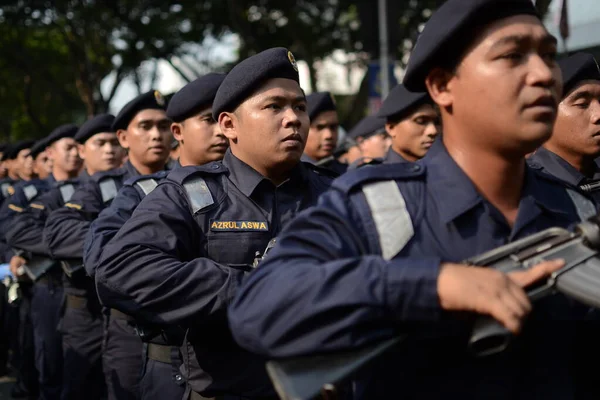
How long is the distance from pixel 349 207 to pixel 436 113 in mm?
4208

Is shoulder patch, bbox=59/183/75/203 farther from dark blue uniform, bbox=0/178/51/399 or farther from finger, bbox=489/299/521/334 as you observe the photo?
finger, bbox=489/299/521/334

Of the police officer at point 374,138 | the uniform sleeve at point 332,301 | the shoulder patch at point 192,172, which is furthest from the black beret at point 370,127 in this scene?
the uniform sleeve at point 332,301

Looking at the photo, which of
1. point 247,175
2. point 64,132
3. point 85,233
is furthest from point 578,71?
point 64,132

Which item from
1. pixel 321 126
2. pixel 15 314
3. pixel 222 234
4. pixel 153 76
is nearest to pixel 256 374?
pixel 222 234

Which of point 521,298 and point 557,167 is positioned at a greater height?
point 521,298

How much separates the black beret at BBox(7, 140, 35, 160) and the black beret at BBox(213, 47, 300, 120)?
10.3m

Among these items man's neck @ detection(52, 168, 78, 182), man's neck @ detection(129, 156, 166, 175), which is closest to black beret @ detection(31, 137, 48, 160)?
man's neck @ detection(52, 168, 78, 182)

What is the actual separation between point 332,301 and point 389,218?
308 millimetres

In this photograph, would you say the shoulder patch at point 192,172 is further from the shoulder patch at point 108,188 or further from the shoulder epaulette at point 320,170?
the shoulder patch at point 108,188

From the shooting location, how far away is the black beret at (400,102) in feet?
19.2

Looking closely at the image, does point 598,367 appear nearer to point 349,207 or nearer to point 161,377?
point 349,207

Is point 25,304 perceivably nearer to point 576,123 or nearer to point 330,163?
point 330,163

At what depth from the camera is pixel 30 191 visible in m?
8.70

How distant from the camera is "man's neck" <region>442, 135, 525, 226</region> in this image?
6.81ft
